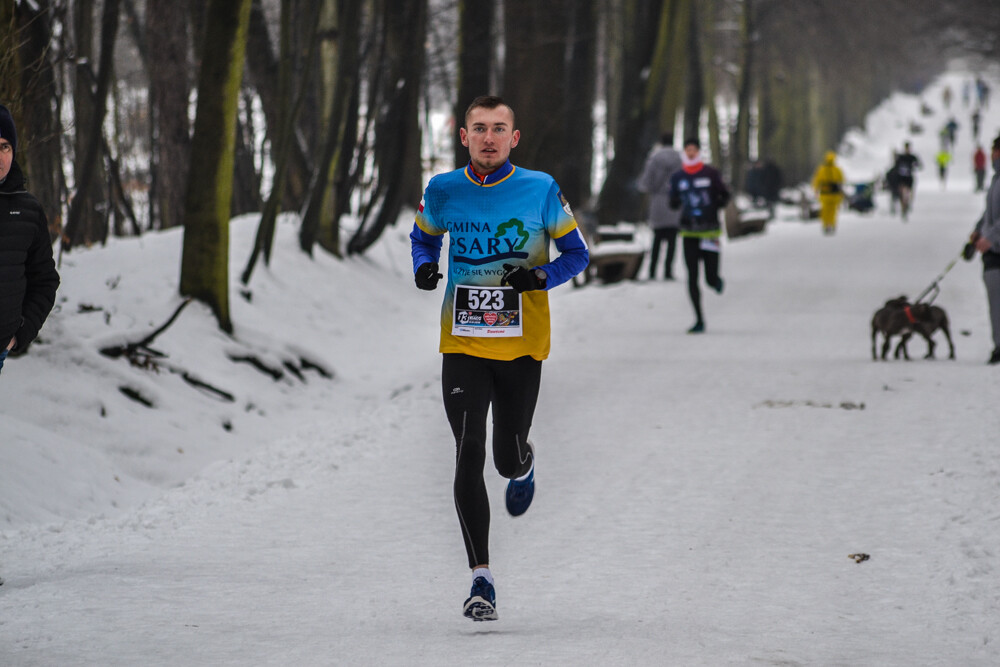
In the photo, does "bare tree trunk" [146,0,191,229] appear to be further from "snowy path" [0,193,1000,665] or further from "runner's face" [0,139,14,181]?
"runner's face" [0,139,14,181]

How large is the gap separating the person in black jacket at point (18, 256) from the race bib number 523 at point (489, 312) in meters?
1.62

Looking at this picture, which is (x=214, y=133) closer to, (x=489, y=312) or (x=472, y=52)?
(x=489, y=312)

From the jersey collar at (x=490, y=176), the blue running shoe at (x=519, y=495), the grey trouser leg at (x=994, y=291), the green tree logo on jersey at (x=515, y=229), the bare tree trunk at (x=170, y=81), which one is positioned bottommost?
the blue running shoe at (x=519, y=495)

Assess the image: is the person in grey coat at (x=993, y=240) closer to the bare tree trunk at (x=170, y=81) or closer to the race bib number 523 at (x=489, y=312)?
the race bib number 523 at (x=489, y=312)

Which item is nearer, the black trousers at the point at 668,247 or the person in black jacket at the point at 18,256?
the person in black jacket at the point at 18,256

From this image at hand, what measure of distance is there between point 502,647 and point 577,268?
1571mm

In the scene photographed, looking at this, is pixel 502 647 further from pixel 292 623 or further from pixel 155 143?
pixel 155 143

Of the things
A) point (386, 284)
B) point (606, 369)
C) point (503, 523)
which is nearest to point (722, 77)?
point (386, 284)

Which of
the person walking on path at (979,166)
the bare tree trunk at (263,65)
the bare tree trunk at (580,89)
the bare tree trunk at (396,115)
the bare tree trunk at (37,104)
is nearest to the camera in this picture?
the bare tree trunk at (37,104)

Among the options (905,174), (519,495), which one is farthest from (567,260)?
(905,174)

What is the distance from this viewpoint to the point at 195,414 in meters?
9.42

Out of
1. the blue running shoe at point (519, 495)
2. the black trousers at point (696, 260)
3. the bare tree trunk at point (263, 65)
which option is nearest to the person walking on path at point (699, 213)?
the black trousers at point (696, 260)

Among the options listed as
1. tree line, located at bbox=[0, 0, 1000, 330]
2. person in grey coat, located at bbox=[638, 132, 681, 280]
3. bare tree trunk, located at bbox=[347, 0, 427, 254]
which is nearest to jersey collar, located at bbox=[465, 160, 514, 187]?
tree line, located at bbox=[0, 0, 1000, 330]

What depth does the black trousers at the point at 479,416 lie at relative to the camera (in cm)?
499
